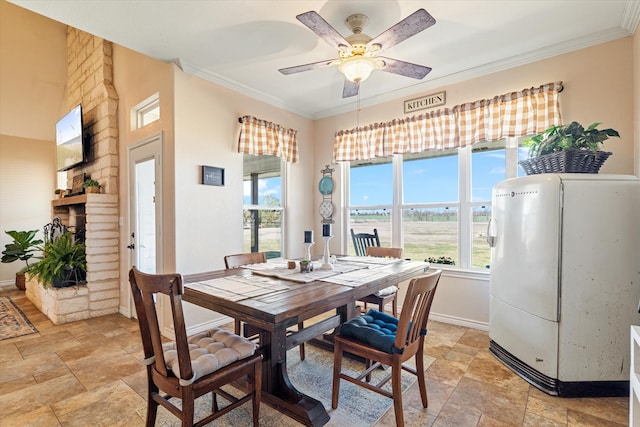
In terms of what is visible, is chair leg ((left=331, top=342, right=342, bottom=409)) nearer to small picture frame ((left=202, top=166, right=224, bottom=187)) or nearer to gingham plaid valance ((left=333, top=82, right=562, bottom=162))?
small picture frame ((left=202, top=166, right=224, bottom=187))

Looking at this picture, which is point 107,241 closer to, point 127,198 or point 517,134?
point 127,198

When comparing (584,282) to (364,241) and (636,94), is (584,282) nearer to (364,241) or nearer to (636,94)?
(636,94)

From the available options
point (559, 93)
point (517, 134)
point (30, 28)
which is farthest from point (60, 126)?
point (559, 93)

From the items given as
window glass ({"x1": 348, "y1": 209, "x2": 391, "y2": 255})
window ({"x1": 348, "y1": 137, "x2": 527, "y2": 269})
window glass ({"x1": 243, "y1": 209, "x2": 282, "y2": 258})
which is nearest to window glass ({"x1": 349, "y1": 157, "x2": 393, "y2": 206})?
window ({"x1": 348, "y1": 137, "x2": 527, "y2": 269})

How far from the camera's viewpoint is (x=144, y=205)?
3.46 m

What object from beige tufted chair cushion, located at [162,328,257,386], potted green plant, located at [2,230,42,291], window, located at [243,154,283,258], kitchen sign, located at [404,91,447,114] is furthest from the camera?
potted green plant, located at [2,230,42,291]

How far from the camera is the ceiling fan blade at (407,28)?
5.51 feet

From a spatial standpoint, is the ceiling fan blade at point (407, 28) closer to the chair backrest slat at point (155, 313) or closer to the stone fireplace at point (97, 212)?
the chair backrest slat at point (155, 313)

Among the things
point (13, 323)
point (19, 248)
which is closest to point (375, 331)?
point (13, 323)

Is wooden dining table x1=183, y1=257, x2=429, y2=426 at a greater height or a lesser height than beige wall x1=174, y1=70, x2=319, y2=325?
lesser

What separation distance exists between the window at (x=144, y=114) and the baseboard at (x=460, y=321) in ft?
12.6

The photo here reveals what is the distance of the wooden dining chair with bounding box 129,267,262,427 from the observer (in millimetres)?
1325

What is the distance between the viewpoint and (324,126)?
14.6 feet

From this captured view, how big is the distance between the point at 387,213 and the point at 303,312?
2662 millimetres
